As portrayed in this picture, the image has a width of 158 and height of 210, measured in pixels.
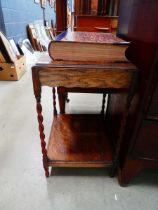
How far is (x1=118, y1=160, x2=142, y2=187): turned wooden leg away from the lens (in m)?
0.79

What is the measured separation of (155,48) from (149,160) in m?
0.49

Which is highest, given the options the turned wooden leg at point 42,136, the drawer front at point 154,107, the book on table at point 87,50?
the book on table at point 87,50

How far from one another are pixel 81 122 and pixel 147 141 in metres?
0.54

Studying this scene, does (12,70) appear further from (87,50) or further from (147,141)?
(147,141)

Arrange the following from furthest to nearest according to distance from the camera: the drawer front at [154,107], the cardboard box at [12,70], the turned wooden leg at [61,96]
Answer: the cardboard box at [12,70], the turned wooden leg at [61,96], the drawer front at [154,107]

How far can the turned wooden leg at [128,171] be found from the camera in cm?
79

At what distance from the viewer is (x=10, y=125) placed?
1298 mm

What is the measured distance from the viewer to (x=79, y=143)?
977 mm

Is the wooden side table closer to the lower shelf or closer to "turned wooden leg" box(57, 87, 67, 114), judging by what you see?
the lower shelf

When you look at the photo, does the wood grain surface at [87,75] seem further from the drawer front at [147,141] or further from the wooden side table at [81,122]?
the drawer front at [147,141]

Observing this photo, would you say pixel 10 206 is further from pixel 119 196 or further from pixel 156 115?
pixel 156 115

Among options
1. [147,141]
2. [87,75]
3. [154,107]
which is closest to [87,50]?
[87,75]

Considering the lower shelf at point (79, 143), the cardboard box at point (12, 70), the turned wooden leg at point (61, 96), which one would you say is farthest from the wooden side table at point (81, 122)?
the cardboard box at point (12, 70)

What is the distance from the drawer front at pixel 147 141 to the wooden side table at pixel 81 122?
88mm
